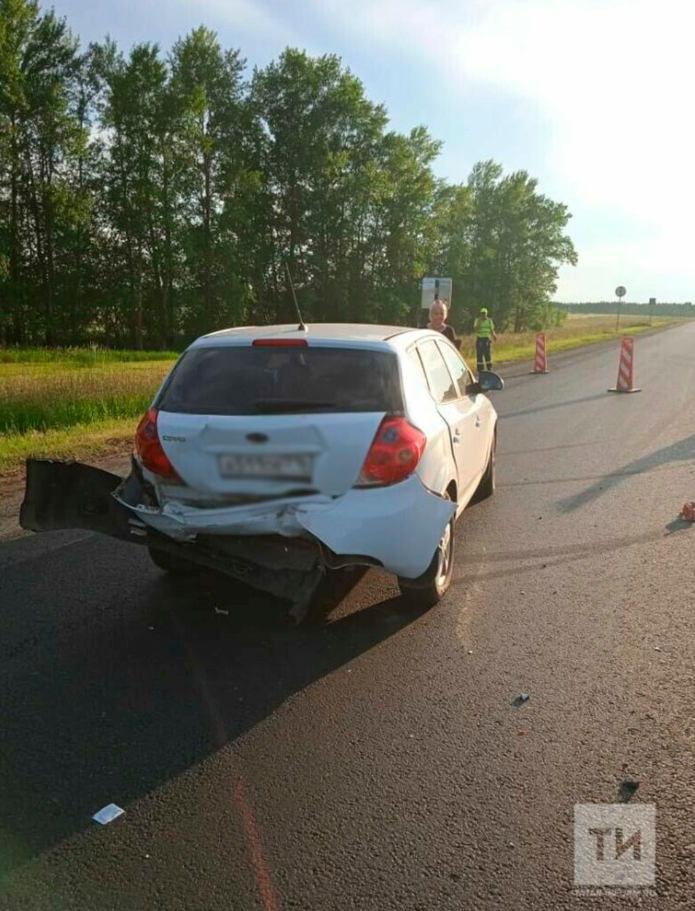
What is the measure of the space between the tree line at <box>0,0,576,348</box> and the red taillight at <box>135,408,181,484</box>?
121ft

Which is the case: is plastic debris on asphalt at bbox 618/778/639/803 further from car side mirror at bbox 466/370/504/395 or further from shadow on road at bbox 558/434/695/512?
shadow on road at bbox 558/434/695/512

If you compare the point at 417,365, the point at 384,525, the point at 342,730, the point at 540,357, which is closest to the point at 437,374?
the point at 417,365

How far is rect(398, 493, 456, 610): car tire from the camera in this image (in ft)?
16.0

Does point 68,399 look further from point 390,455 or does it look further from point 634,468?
point 390,455

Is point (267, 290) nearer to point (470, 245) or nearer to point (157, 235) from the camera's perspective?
point (157, 235)

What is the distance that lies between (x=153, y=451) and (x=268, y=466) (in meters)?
0.74

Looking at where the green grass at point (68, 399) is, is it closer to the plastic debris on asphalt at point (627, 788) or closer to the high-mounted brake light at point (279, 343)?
the high-mounted brake light at point (279, 343)

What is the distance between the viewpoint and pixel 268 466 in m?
4.39

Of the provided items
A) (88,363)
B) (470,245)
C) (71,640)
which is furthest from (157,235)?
(71,640)

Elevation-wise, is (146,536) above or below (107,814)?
above

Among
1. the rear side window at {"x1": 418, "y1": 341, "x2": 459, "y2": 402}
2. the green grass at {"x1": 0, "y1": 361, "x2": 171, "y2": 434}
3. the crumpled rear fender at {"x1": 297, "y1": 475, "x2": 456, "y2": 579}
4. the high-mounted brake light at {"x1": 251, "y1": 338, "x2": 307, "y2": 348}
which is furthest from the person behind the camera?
the green grass at {"x1": 0, "y1": 361, "x2": 171, "y2": 434}

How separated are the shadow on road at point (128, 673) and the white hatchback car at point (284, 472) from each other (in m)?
0.39

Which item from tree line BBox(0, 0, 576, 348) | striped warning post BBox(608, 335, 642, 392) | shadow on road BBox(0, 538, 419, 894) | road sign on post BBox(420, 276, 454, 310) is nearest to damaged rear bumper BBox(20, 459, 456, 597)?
shadow on road BBox(0, 538, 419, 894)

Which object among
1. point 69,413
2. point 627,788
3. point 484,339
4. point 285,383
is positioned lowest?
point 627,788
